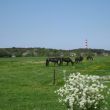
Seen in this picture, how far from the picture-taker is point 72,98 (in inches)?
535

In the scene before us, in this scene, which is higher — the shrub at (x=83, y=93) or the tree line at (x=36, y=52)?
the tree line at (x=36, y=52)

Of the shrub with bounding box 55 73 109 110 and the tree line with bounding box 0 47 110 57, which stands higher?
the tree line with bounding box 0 47 110 57

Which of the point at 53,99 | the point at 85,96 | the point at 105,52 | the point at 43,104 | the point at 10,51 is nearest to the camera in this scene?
the point at 85,96

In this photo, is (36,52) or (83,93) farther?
(36,52)

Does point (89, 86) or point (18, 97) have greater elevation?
point (89, 86)

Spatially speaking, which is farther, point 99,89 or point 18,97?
point 18,97

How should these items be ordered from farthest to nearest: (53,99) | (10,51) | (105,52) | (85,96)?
(105,52)
(10,51)
(53,99)
(85,96)

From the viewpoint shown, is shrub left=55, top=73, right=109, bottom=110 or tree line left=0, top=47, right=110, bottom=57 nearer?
shrub left=55, top=73, right=109, bottom=110

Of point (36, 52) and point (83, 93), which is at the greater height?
point (36, 52)

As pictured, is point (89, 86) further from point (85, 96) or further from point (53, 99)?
point (53, 99)

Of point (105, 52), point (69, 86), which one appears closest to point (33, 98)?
point (69, 86)

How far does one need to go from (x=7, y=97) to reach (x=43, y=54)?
5780 inches

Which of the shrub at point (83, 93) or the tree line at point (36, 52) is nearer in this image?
the shrub at point (83, 93)

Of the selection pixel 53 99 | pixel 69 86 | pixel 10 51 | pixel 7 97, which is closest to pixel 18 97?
pixel 7 97
